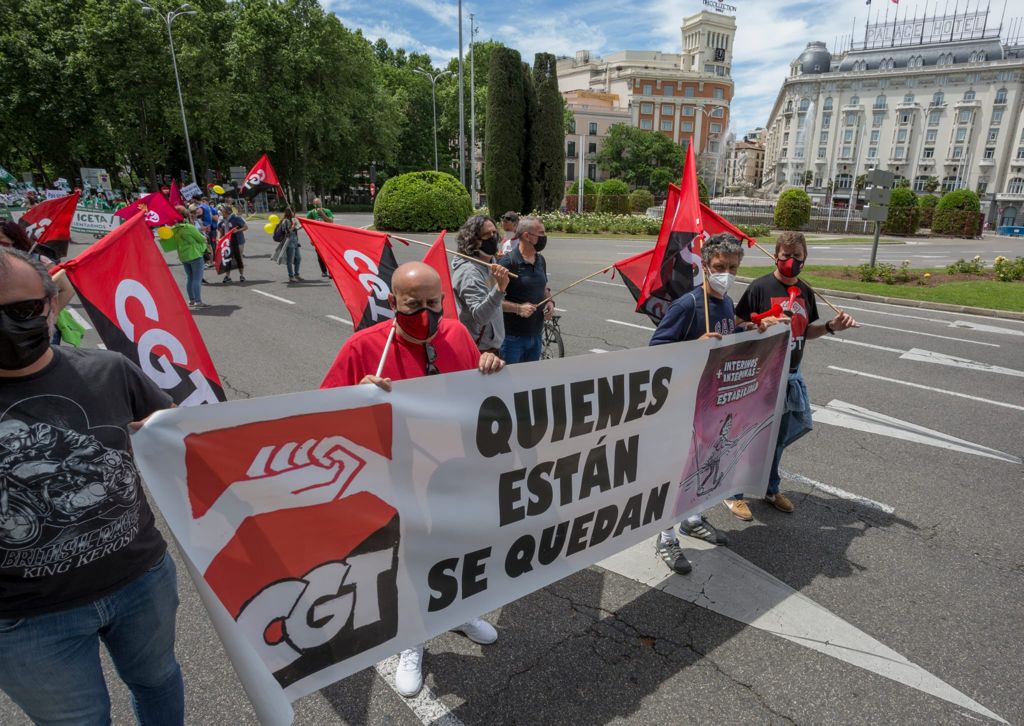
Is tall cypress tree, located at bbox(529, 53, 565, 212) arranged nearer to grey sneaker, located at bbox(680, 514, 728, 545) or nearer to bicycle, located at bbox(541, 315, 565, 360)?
bicycle, located at bbox(541, 315, 565, 360)

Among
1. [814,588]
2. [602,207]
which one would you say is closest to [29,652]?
[814,588]

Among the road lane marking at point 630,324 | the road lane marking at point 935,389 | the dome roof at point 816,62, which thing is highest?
the dome roof at point 816,62

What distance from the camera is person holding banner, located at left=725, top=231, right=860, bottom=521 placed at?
13.1ft

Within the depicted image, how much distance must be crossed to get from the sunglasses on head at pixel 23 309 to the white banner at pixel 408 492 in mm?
426

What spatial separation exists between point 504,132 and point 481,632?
109 feet

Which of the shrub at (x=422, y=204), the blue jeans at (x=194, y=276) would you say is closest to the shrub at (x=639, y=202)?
the shrub at (x=422, y=204)

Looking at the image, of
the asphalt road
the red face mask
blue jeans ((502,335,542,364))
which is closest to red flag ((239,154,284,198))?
blue jeans ((502,335,542,364))

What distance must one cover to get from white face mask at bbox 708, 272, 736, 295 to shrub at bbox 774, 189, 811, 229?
39081mm

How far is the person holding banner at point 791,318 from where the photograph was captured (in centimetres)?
401

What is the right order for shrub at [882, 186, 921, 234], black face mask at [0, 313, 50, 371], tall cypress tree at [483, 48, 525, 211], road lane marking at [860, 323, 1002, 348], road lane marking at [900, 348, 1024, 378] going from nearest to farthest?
black face mask at [0, 313, 50, 371]
road lane marking at [900, 348, 1024, 378]
road lane marking at [860, 323, 1002, 348]
tall cypress tree at [483, 48, 525, 211]
shrub at [882, 186, 921, 234]

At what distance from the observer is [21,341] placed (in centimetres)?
158

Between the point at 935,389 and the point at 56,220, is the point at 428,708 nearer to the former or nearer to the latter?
the point at 56,220

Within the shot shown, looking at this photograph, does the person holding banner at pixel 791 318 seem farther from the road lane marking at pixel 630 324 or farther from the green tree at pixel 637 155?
the green tree at pixel 637 155

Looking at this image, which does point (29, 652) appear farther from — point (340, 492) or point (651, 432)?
point (651, 432)
